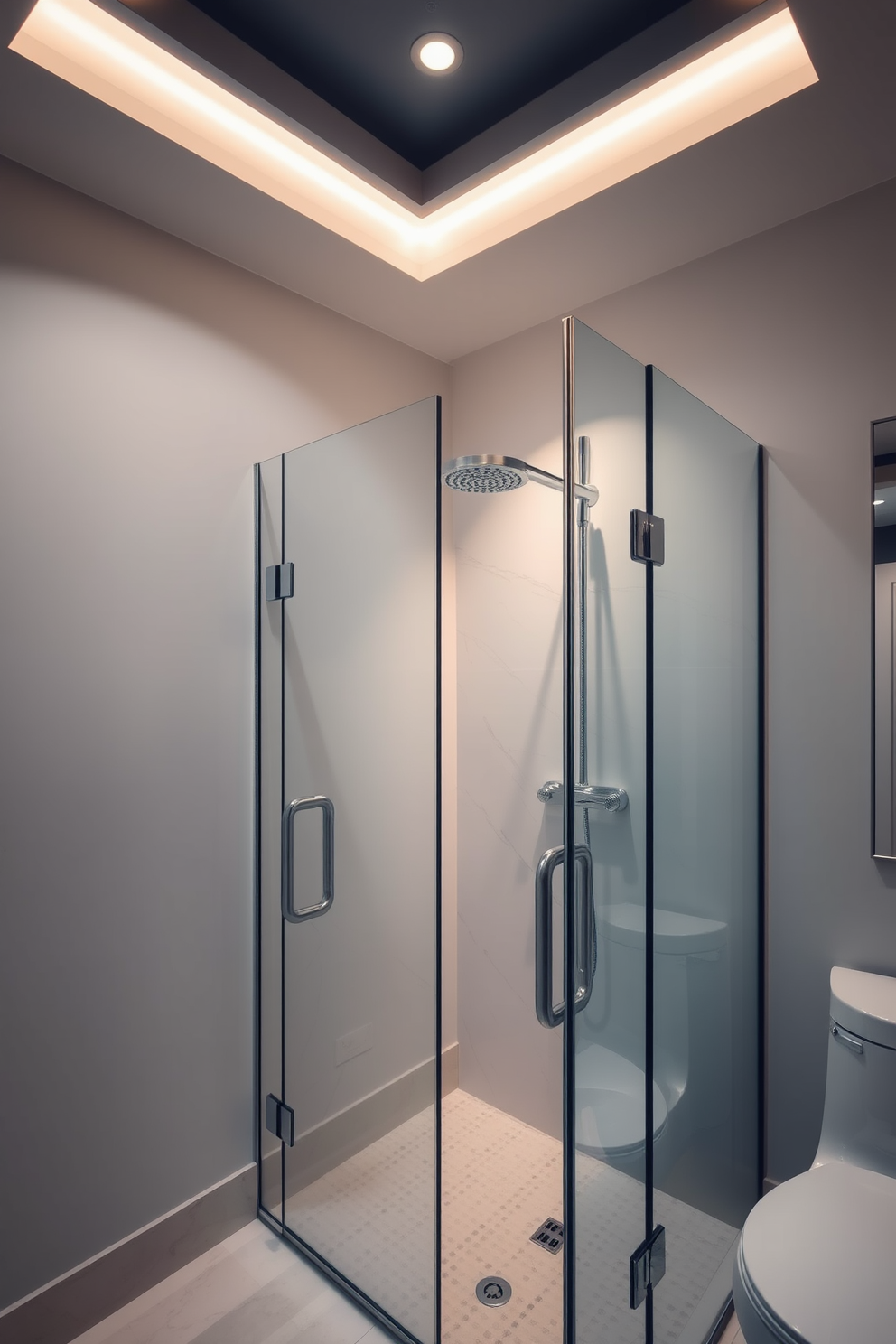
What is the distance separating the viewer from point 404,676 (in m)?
1.61

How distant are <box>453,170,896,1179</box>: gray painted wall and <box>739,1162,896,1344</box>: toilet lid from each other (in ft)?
1.48

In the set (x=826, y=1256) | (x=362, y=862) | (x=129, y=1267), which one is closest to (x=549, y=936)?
(x=362, y=862)

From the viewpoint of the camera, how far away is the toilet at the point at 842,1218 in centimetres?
109

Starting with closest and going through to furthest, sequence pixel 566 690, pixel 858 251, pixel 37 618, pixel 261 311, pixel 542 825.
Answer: pixel 566 690
pixel 37 618
pixel 858 251
pixel 261 311
pixel 542 825

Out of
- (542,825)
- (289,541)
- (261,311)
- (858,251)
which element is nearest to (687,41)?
(858,251)

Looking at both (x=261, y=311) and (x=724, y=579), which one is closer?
(x=724, y=579)

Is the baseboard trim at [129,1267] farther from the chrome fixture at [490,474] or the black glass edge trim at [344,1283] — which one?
the chrome fixture at [490,474]

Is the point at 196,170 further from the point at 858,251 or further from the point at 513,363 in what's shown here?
the point at 858,251

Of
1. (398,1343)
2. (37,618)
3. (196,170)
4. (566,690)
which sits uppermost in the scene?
(196,170)

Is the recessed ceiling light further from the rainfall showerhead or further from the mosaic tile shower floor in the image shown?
the mosaic tile shower floor

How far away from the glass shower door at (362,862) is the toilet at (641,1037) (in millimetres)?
402

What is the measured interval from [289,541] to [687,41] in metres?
1.32

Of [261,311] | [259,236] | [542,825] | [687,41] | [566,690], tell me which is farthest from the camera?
[542,825]

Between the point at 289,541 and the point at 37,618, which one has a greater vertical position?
the point at 289,541
